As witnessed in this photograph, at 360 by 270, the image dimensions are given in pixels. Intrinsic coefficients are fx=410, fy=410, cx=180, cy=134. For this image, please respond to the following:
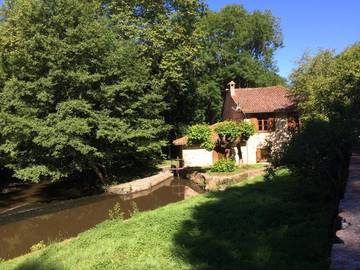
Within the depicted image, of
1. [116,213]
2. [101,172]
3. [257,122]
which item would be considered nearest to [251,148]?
[257,122]

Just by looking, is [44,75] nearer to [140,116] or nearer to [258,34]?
[140,116]

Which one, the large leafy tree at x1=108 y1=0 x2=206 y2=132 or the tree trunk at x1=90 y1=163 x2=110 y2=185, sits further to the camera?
the large leafy tree at x1=108 y1=0 x2=206 y2=132

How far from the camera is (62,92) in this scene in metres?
26.4

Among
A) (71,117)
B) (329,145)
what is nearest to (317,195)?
(329,145)

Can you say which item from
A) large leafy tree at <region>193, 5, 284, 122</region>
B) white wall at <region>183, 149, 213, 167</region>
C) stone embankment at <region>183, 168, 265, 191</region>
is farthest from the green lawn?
large leafy tree at <region>193, 5, 284, 122</region>

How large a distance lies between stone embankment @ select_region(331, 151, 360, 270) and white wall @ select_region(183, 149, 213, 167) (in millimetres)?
31554

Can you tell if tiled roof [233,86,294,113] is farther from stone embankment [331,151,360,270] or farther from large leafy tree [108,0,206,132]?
stone embankment [331,151,360,270]

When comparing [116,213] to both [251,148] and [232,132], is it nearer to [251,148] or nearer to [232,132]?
[232,132]

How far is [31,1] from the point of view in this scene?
25750mm

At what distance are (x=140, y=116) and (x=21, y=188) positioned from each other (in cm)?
1048

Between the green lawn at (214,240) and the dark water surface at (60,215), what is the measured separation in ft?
A: 12.2

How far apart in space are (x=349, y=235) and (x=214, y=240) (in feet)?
21.9

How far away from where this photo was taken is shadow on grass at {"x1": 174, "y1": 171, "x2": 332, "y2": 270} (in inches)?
345

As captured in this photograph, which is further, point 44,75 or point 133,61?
point 133,61
